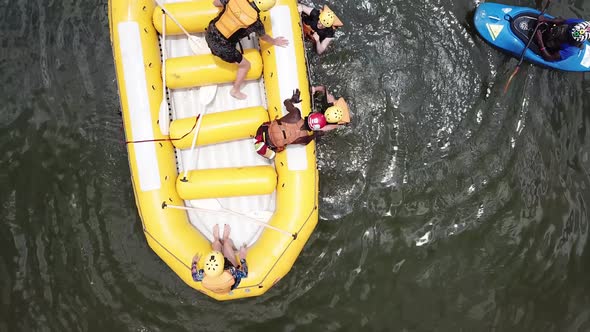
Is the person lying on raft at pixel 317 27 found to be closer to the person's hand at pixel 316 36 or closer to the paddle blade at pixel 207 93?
the person's hand at pixel 316 36

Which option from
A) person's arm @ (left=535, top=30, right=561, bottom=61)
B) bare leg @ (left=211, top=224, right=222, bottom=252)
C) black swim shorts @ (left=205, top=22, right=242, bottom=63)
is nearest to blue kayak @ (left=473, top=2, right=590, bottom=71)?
person's arm @ (left=535, top=30, right=561, bottom=61)

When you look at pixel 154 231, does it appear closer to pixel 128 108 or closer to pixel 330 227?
pixel 128 108

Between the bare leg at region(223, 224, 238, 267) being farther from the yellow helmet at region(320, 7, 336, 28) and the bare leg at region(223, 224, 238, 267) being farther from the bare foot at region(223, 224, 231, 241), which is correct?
the yellow helmet at region(320, 7, 336, 28)

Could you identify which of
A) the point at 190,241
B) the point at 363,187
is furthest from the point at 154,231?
the point at 363,187

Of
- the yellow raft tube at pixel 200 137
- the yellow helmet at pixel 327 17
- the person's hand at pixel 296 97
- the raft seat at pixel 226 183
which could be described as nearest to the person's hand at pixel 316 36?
the yellow helmet at pixel 327 17

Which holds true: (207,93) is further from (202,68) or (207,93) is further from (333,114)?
(333,114)

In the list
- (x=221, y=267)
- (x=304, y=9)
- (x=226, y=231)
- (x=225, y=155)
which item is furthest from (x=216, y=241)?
(x=304, y=9)
